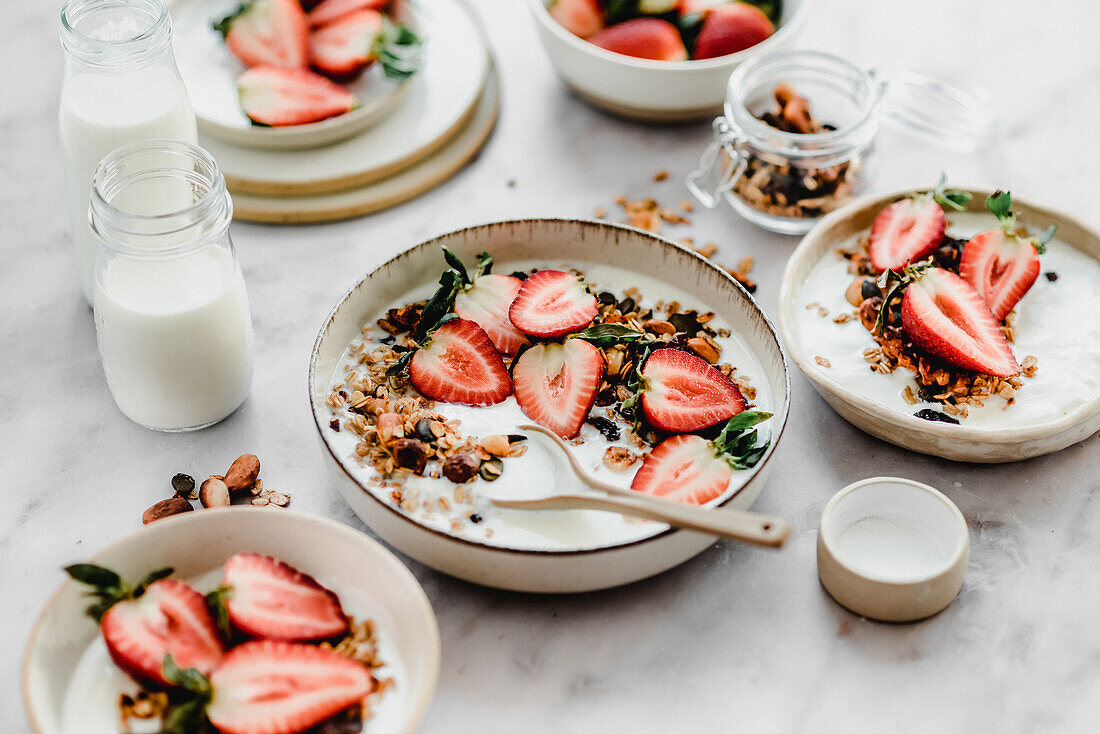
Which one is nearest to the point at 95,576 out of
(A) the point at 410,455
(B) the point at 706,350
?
(A) the point at 410,455

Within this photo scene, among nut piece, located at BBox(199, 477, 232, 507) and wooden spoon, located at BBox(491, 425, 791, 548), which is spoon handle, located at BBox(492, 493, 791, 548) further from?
nut piece, located at BBox(199, 477, 232, 507)

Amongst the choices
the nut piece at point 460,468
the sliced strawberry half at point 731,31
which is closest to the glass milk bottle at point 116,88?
the nut piece at point 460,468

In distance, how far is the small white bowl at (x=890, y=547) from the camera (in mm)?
916

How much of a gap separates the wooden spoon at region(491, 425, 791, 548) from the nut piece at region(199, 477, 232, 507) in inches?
10.5

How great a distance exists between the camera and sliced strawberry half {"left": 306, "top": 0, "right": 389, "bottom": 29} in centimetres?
146

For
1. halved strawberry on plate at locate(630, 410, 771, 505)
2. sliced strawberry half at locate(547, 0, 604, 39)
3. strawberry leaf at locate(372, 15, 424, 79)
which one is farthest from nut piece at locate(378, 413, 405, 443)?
sliced strawberry half at locate(547, 0, 604, 39)

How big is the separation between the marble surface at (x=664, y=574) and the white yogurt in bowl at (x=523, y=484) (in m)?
0.08

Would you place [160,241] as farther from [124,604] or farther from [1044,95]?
[1044,95]

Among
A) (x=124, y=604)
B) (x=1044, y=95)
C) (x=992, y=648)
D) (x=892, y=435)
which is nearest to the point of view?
(x=124, y=604)

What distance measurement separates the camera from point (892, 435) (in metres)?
1.06

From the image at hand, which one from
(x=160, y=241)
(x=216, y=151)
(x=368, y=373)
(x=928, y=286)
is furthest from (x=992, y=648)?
(x=216, y=151)

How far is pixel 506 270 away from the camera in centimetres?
119

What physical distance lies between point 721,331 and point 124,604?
24.3 inches

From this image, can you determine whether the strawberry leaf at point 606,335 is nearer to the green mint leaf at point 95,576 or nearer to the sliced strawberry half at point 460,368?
the sliced strawberry half at point 460,368
